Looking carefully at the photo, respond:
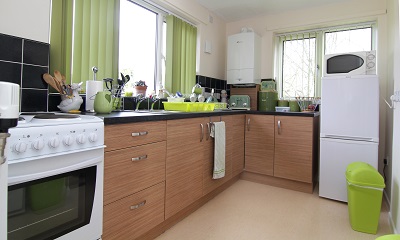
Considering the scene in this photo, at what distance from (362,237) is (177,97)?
6.56ft

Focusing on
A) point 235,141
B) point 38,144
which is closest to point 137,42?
point 235,141

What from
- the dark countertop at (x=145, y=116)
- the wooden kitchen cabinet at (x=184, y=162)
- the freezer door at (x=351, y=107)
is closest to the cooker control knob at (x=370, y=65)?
the freezer door at (x=351, y=107)

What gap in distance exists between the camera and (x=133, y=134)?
143cm

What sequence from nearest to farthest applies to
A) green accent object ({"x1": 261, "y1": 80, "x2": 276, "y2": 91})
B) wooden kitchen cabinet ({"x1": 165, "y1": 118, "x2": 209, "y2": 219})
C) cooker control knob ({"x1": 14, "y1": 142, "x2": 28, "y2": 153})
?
cooker control knob ({"x1": 14, "y1": 142, "x2": 28, "y2": 153}), wooden kitchen cabinet ({"x1": 165, "y1": 118, "x2": 209, "y2": 219}), green accent object ({"x1": 261, "y1": 80, "x2": 276, "y2": 91})

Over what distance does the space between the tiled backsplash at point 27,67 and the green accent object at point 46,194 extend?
74cm

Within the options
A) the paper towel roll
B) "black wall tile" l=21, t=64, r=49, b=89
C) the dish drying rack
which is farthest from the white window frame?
the dish drying rack

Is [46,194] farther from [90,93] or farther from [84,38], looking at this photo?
[84,38]

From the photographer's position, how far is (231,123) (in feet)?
8.88

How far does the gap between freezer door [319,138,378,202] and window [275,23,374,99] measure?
3.52ft

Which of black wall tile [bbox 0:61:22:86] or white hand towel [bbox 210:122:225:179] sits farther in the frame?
white hand towel [bbox 210:122:225:179]

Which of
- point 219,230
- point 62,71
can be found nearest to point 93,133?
point 62,71

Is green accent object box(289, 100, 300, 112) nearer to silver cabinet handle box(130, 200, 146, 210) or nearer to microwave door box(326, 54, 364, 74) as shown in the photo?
microwave door box(326, 54, 364, 74)

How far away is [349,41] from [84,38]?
324 centimetres

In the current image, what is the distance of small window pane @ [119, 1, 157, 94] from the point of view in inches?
92.8
